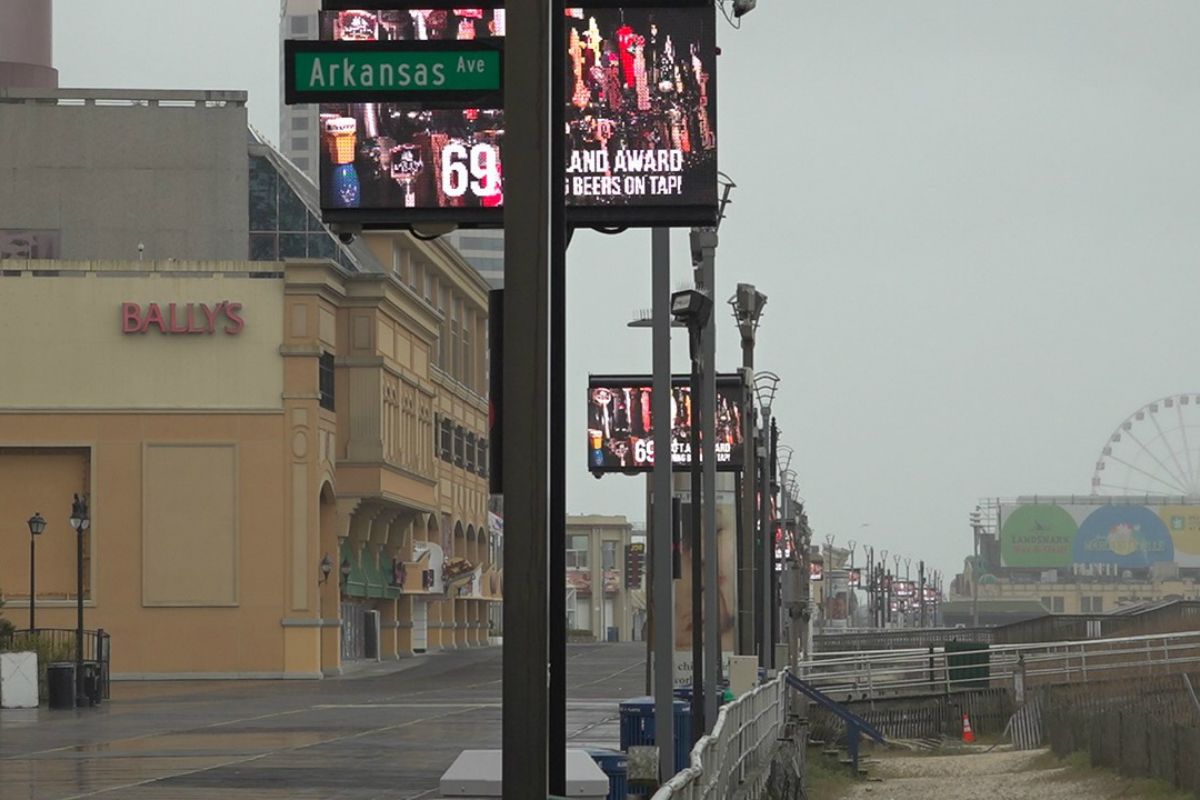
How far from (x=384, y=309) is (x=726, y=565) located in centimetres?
2850

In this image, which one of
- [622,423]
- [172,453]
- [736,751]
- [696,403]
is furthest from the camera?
[172,453]

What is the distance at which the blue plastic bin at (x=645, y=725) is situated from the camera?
23.4m

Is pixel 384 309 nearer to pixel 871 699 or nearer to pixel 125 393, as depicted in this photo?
pixel 125 393

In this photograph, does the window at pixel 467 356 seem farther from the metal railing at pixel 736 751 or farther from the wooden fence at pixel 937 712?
the metal railing at pixel 736 751

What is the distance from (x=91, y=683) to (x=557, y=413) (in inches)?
1721

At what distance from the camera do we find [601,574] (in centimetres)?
19488

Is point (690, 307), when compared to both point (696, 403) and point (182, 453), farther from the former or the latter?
point (182, 453)

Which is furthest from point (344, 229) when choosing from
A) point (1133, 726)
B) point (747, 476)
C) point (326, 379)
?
point (326, 379)

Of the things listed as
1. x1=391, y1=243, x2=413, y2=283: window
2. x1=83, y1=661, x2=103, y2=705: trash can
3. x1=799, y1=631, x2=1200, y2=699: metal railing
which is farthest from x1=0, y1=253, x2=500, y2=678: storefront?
x1=391, y1=243, x2=413, y2=283: window

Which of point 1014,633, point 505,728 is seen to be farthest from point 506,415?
point 1014,633

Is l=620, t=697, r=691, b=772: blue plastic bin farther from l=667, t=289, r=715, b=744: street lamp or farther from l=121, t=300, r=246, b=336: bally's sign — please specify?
l=121, t=300, r=246, b=336: bally's sign

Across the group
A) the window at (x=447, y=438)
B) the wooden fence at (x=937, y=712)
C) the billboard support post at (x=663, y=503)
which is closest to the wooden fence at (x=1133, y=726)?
the wooden fence at (x=937, y=712)

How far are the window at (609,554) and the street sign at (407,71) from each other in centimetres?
18676

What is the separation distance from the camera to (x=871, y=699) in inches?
2160
